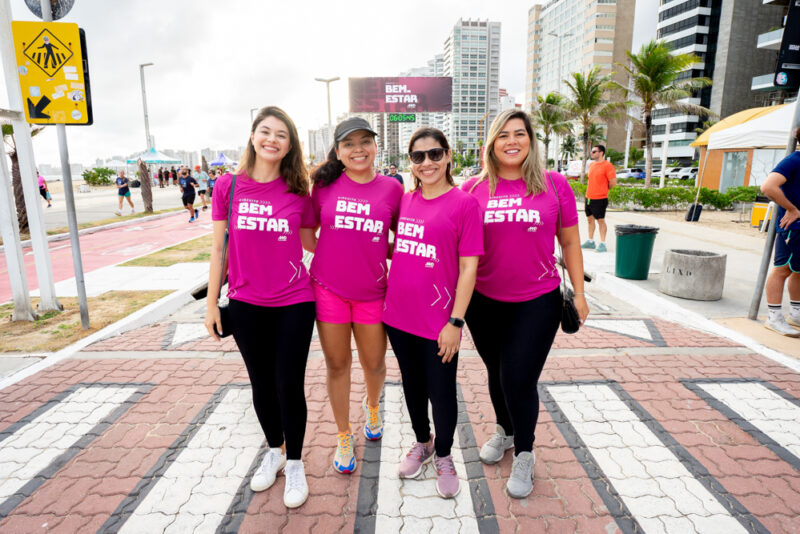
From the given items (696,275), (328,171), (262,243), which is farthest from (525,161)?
(696,275)

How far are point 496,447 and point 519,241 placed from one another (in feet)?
4.41

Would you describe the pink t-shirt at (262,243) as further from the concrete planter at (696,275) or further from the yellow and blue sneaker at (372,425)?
the concrete planter at (696,275)

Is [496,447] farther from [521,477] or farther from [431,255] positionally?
[431,255]

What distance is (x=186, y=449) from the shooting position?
9.77 ft

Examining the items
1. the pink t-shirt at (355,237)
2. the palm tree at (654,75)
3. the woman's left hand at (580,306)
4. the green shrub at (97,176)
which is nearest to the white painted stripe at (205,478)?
the pink t-shirt at (355,237)

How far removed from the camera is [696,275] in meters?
6.00

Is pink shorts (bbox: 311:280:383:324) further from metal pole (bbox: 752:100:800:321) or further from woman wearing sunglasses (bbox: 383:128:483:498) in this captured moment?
metal pole (bbox: 752:100:800:321)

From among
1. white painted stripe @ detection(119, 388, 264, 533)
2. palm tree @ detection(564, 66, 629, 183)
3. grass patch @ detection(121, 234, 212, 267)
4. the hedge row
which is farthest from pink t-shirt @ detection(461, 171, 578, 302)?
palm tree @ detection(564, 66, 629, 183)

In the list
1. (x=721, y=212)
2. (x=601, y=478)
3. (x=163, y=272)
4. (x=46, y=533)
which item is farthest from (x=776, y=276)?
(x=721, y=212)

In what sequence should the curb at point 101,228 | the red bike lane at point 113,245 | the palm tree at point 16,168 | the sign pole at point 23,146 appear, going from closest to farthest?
the sign pole at point 23,146, the red bike lane at point 113,245, the curb at point 101,228, the palm tree at point 16,168

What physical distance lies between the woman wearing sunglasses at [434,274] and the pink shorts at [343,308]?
8 centimetres

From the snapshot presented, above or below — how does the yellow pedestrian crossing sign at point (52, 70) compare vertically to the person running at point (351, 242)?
above

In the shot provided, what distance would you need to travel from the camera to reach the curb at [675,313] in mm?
4363

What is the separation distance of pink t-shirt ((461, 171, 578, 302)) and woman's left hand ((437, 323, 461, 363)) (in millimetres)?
327
